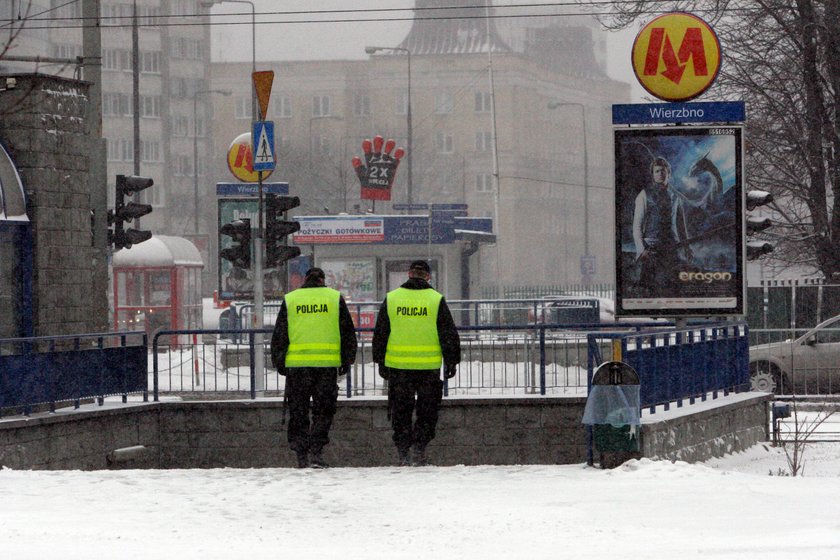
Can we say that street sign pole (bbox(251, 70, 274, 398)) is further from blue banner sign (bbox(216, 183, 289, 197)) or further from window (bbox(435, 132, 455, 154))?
window (bbox(435, 132, 455, 154))

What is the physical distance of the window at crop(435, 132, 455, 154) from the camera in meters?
124

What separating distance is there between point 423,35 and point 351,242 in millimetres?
91576

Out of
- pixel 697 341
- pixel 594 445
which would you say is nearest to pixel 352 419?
pixel 697 341

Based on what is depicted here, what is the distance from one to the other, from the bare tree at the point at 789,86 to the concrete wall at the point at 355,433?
11460mm

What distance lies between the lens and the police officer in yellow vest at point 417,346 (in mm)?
14617

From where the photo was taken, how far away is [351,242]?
40.5 meters

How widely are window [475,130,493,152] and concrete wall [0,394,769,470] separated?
344ft

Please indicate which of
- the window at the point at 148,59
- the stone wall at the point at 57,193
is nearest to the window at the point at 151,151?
the window at the point at 148,59

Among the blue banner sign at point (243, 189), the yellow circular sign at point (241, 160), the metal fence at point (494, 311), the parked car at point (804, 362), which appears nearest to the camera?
the parked car at point (804, 362)

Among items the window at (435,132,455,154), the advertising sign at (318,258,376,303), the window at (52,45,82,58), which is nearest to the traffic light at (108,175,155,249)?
the advertising sign at (318,258,376,303)

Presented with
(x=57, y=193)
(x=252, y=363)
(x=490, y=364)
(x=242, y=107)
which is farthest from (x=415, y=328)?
(x=242, y=107)

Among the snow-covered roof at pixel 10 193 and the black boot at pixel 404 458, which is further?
the snow-covered roof at pixel 10 193

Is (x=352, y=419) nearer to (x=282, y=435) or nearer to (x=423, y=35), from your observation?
(x=282, y=435)

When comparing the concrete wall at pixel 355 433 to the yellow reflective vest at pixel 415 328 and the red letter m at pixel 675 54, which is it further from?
the yellow reflective vest at pixel 415 328
